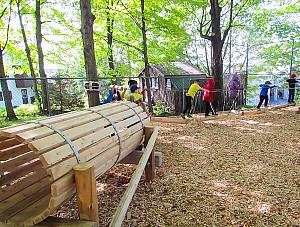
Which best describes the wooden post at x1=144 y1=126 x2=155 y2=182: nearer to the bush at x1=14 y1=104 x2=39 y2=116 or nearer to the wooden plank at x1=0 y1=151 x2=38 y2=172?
the wooden plank at x1=0 y1=151 x2=38 y2=172

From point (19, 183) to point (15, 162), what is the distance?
224 millimetres

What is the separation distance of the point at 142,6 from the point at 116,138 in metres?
11.0

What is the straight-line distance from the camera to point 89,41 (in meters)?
5.75

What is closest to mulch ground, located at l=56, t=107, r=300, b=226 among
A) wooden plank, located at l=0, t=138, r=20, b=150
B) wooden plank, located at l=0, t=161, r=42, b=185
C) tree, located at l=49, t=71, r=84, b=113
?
wooden plank, located at l=0, t=161, r=42, b=185

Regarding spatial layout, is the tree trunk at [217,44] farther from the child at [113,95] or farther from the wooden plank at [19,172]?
the wooden plank at [19,172]

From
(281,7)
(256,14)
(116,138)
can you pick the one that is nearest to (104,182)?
(116,138)

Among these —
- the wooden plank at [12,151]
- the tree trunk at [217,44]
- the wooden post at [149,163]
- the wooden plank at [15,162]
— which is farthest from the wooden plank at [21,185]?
the tree trunk at [217,44]

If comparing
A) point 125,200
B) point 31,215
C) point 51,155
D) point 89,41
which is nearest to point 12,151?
point 31,215

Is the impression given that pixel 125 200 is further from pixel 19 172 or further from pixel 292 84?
pixel 292 84

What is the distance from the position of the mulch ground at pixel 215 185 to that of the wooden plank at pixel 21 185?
75 cm

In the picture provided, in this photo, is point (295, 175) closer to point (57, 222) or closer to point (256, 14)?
point (57, 222)

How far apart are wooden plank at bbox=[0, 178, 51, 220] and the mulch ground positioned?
0.81 m

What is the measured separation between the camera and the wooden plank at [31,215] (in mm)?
1870

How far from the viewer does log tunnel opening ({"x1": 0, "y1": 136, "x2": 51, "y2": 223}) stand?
2.10 metres
